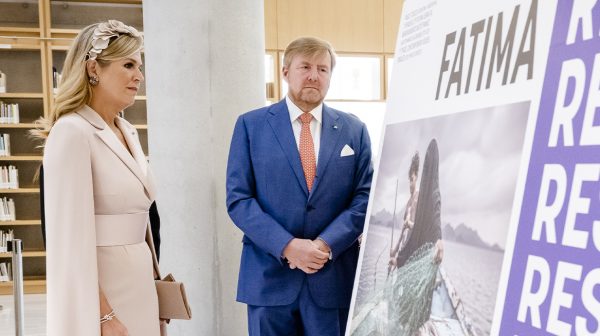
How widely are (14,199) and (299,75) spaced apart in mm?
5817


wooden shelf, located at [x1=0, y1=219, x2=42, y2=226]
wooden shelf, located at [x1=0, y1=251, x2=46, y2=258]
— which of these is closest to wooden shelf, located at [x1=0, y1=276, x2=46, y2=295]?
wooden shelf, located at [x1=0, y1=251, x2=46, y2=258]

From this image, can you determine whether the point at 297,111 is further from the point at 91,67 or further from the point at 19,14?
the point at 19,14

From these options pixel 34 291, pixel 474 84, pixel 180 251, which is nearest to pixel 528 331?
pixel 474 84

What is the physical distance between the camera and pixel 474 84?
94 cm

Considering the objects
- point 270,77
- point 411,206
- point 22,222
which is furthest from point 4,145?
point 411,206

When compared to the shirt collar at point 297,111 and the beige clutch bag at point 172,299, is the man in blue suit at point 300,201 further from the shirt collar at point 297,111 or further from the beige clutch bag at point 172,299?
the beige clutch bag at point 172,299

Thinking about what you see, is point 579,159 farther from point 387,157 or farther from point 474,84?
point 387,157

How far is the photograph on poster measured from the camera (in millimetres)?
842

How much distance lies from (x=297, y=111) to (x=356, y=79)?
5334 millimetres

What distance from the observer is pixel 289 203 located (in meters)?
1.96

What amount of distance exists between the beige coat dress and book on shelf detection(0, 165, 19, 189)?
5.40 m

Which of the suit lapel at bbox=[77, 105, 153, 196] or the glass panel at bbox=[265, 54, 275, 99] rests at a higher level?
the glass panel at bbox=[265, 54, 275, 99]

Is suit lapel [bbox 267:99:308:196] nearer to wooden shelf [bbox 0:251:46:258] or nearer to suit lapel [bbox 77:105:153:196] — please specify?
suit lapel [bbox 77:105:153:196]

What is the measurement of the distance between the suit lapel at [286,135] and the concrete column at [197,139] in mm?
853
